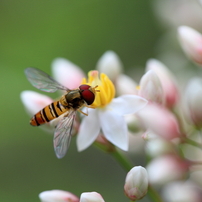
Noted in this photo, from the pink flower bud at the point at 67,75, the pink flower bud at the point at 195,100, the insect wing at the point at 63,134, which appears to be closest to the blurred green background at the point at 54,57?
the pink flower bud at the point at 67,75

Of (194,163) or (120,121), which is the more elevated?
(120,121)

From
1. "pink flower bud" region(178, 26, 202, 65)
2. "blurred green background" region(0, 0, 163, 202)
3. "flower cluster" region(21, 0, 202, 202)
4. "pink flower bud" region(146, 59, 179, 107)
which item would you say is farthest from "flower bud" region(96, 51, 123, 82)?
"blurred green background" region(0, 0, 163, 202)

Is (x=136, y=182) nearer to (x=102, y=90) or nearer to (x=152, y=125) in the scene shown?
(x=152, y=125)

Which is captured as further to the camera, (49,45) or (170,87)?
(49,45)

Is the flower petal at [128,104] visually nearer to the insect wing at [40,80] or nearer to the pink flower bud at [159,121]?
the pink flower bud at [159,121]

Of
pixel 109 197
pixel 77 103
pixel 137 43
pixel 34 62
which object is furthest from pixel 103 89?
pixel 137 43

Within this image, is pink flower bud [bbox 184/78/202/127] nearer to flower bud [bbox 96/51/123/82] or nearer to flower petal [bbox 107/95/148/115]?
flower petal [bbox 107/95/148/115]

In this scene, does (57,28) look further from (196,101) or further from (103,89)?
(196,101)
